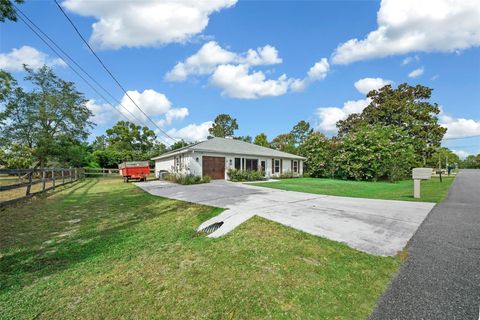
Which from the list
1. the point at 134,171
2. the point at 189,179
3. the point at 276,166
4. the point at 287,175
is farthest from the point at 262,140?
the point at 189,179

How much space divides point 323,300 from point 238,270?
113 cm

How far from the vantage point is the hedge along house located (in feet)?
56.1

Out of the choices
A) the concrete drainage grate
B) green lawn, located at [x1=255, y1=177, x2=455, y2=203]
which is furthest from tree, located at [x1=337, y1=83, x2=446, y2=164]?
the concrete drainage grate

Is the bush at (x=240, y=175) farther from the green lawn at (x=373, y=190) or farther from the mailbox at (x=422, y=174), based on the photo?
the mailbox at (x=422, y=174)

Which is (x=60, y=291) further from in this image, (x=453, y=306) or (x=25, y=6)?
(x=25, y=6)

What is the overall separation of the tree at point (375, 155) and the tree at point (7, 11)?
22621 mm

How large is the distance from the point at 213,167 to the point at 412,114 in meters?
26.1

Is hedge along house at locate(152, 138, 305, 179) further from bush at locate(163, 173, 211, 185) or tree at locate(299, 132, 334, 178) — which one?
tree at locate(299, 132, 334, 178)

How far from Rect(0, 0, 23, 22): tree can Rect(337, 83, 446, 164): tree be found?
3125 cm

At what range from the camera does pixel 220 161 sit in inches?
729

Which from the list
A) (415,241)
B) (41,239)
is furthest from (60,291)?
(415,241)

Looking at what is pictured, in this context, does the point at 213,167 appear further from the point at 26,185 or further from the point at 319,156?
the point at 319,156

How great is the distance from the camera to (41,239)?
14.9 ft

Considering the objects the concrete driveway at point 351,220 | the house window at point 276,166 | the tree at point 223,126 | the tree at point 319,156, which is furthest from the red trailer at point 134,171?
the tree at point 223,126
